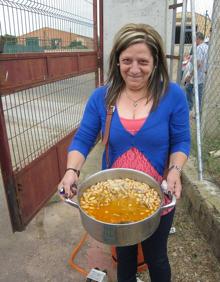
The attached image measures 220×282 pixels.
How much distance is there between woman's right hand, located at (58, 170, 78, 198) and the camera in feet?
5.13

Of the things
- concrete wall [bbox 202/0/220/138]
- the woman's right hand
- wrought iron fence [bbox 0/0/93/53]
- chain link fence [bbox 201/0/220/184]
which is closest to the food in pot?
the woman's right hand

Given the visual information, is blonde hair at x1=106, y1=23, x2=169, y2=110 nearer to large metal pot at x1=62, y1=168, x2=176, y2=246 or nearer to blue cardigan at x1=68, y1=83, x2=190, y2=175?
blue cardigan at x1=68, y1=83, x2=190, y2=175

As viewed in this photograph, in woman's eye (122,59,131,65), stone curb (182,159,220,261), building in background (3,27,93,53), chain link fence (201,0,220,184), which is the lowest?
stone curb (182,159,220,261)

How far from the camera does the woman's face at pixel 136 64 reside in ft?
5.05

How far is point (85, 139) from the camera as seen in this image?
5.86 feet

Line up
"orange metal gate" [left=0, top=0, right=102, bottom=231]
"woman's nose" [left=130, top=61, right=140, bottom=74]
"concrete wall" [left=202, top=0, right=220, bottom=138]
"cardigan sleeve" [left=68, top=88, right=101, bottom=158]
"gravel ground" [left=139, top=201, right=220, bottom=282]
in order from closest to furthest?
"woman's nose" [left=130, top=61, right=140, bottom=74] → "cardigan sleeve" [left=68, top=88, right=101, bottom=158] → "gravel ground" [left=139, top=201, right=220, bottom=282] → "orange metal gate" [left=0, top=0, right=102, bottom=231] → "concrete wall" [left=202, top=0, right=220, bottom=138]

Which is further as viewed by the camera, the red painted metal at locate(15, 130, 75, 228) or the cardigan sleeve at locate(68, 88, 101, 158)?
the red painted metal at locate(15, 130, 75, 228)

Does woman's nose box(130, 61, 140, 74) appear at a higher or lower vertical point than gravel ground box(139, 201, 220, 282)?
higher

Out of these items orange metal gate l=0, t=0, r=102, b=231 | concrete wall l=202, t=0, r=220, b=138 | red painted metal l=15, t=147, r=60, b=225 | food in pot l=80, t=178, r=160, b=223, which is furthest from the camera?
concrete wall l=202, t=0, r=220, b=138

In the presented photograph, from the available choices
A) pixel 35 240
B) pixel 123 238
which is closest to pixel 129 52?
pixel 123 238

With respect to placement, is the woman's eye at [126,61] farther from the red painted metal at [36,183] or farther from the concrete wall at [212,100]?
the concrete wall at [212,100]

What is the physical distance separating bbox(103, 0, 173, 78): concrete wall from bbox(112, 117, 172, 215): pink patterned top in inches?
128

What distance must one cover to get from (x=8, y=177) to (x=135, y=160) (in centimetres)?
145

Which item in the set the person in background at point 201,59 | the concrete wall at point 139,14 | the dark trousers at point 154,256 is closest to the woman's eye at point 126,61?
the dark trousers at point 154,256
